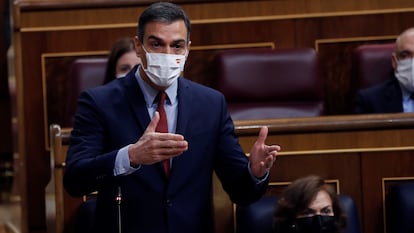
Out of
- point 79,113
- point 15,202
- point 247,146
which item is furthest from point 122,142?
point 15,202

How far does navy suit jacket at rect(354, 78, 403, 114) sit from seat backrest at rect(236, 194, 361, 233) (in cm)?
42

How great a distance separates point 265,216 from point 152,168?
6.8 inches

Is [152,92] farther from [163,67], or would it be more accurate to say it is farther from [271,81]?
[271,81]

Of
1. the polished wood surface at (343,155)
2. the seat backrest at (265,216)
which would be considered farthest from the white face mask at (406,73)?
the seat backrest at (265,216)

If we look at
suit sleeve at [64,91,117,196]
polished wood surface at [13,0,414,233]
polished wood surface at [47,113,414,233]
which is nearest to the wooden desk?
polished wood surface at [47,113,414,233]

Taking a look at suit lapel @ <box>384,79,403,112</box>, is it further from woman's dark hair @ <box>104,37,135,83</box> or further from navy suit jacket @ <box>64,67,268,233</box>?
navy suit jacket @ <box>64,67,268,233</box>

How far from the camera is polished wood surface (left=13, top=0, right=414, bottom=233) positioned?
171cm

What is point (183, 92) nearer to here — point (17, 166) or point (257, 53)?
point (257, 53)

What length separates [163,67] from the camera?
1042 mm

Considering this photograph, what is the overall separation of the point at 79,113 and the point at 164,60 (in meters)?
0.10

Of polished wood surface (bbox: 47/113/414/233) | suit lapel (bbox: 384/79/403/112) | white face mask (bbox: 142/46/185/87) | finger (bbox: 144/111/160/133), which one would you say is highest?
white face mask (bbox: 142/46/185/87)

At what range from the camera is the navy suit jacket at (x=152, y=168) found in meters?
1.06

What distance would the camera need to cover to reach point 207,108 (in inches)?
42.9

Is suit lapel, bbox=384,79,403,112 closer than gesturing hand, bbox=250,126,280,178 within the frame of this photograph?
No
